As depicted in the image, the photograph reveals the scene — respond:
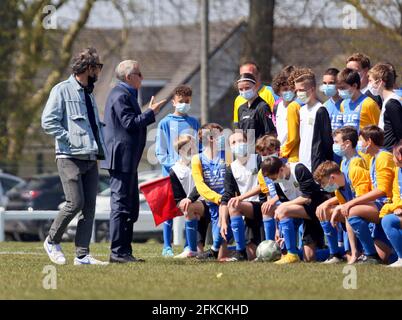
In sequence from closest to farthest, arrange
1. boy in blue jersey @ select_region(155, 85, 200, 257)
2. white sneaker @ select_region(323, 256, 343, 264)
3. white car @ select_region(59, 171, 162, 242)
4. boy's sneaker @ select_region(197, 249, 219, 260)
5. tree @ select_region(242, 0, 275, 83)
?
white sneaker @ select_region(323, 256, 343, 264)
boy's sneaker @ select_region(197, 249, 219, 260)
boy in blue jersey @ select_region(155, 85, 200, 257)
white car @ select_region(59, 171, 162, 242)
tree @ select_region(242, 0, 275, 83)

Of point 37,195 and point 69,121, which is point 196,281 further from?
point 37,195

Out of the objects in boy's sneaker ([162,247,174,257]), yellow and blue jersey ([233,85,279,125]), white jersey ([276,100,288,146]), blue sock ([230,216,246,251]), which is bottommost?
boy's sneaker ([162,247,174,257])

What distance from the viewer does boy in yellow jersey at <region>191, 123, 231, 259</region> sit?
46.2 feet

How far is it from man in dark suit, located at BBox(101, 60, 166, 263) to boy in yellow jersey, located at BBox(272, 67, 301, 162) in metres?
1.60

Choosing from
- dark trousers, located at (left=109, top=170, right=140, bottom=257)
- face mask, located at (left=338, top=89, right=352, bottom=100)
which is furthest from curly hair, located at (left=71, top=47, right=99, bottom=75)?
face mask, located at (left=338, top=89, right=352, bottom=100)

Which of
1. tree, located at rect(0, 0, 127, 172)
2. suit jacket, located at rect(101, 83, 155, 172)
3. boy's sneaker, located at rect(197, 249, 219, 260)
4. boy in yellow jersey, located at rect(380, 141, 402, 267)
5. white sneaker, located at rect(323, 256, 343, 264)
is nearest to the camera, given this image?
boy in yellow jersey, located at rect(380, 141, 402, 267)

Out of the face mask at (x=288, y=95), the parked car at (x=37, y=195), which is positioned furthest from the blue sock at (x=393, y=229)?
the parked car at (x=37, y=195)

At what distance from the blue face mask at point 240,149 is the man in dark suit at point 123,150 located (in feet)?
4.00

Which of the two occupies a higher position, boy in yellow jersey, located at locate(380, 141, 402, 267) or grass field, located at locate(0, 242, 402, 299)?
boy in yellow jersey, located at locate(380, 141, 402, 267)

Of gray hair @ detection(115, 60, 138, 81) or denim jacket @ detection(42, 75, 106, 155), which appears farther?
gray hair @ detection(115, 60, 138, 81)

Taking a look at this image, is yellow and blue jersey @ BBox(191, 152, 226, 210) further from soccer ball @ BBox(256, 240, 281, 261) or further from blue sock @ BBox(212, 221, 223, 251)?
soccer ball @ BBox(256, 240, 281, 261)

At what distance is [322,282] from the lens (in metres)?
10.6

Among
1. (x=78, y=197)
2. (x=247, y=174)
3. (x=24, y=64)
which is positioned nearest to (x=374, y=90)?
(x=247, y=174)
